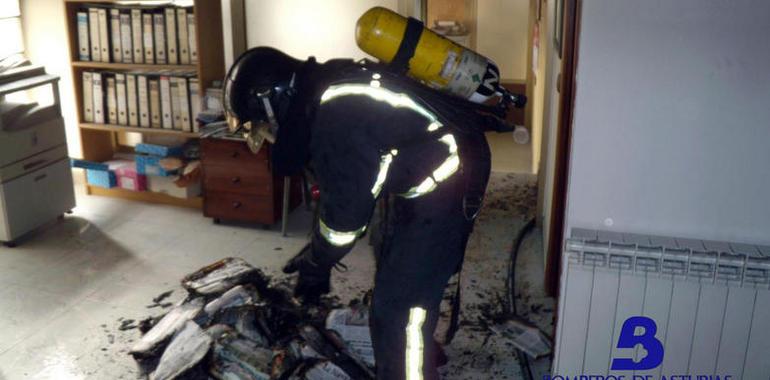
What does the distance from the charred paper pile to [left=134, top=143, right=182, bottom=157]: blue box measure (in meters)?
1.41

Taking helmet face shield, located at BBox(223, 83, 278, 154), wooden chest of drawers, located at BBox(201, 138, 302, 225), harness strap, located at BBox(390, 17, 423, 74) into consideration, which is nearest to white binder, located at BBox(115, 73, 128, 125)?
wooden chest of drawers, located at BBox(201, 138, 302, 225)

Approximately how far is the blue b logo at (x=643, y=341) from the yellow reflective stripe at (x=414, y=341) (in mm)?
634

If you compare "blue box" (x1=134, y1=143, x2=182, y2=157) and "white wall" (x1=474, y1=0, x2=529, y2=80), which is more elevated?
"white wall" (x1=474, y1=0, x2=529, y2=80)

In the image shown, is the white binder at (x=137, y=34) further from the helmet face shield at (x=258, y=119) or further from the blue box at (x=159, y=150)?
the helmet face shield at (x=258, y=119)

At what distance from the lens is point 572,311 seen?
220cm

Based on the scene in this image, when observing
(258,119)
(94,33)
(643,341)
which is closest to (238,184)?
(94,33)

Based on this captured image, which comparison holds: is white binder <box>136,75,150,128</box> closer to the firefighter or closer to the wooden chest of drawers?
the wooden chest of drawers

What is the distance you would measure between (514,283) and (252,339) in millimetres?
1325

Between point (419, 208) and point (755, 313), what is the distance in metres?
1.05

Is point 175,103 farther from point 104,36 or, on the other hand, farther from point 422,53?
point 422,53

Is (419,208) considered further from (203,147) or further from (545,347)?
(203,147)

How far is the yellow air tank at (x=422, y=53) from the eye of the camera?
7.43 feet

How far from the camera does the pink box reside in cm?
443

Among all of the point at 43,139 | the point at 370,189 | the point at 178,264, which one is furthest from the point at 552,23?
the point at 43,139
